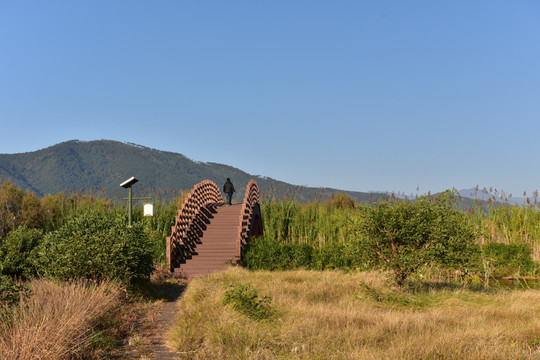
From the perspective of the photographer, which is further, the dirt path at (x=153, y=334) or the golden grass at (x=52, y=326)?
the dirt path at (x=153, y=334)

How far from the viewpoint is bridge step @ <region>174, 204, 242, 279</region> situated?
1959 centimetres

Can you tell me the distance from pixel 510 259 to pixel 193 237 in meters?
12.0

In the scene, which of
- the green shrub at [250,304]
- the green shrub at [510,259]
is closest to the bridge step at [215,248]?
the green shrub at [250,304]

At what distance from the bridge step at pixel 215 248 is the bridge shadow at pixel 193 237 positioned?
0.51 feet

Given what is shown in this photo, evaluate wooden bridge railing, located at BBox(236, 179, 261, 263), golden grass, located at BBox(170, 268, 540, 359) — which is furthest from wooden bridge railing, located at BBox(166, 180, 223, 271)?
golden grass, located at BBox(170, 268, 540, 359)

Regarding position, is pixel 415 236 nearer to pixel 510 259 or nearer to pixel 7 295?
pixel 7 295

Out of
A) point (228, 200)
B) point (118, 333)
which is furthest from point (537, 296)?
point (228, 200)

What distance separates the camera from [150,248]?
13930 millimetres

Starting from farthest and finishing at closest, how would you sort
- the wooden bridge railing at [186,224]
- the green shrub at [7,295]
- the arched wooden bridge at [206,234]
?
the arched wooden bridge at [206,234] → the wooden bridge railing at [186,224] → the green shrub at [7,295]

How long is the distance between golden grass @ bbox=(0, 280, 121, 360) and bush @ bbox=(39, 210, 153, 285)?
2335mm

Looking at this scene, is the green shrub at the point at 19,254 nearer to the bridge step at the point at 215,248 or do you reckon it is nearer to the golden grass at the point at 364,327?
the bridge step at the point at 215,248

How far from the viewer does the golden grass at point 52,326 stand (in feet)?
22.3

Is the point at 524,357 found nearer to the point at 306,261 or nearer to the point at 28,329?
the point at 28,329

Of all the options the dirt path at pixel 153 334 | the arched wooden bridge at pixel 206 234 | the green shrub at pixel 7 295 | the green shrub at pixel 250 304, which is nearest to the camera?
the dirt path at pixel 153 334
